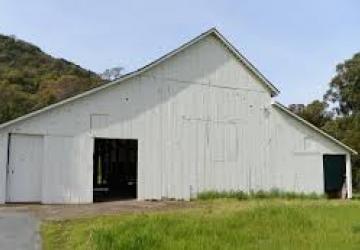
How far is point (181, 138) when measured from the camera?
2644 centimetres

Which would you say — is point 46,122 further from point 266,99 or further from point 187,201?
point 266,99

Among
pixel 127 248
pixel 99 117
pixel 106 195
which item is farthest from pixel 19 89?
pixel 127 248

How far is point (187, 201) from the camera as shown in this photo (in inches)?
1001

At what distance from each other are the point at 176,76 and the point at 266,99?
17.7 feet

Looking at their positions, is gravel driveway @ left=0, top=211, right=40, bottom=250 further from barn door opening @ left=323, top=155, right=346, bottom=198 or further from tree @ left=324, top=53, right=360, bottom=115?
tree @ left=324, top=53, right=360, bottom=115

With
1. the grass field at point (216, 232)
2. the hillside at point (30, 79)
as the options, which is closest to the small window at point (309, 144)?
the grass field at point (216, 232)

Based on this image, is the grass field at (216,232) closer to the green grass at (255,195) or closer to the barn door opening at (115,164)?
the green grass at (255,195)

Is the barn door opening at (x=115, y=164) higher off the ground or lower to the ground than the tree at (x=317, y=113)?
lower

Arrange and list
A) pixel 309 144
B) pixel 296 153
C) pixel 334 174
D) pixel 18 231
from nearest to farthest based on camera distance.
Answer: pixel 18 231 < pixel 296 153 < pixel 309 144 < pixel 334 174

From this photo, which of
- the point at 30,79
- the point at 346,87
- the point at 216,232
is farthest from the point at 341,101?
the point at 216,232

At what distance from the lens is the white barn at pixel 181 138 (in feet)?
76.0

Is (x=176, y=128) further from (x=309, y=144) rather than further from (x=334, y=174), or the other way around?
(x=334, y=174)

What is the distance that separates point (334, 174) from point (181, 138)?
32.7 ft

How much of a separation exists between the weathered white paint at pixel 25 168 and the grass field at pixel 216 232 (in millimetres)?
6748
